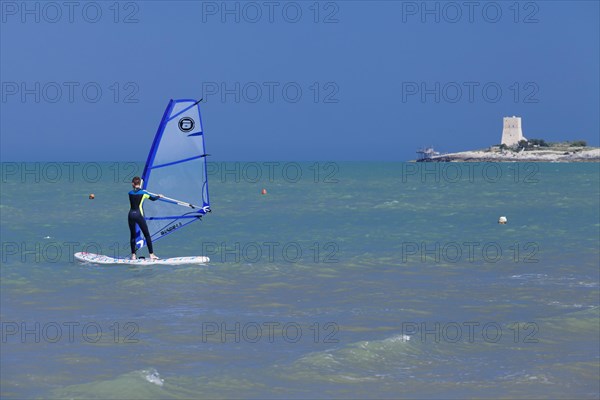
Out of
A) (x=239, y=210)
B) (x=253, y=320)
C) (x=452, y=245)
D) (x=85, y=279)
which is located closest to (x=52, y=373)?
(x=253, y=320)

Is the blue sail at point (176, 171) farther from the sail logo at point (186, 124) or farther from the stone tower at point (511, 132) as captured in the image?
the stone tower at point (511, 132)

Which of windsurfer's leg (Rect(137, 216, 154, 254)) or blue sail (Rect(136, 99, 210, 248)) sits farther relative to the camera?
blue sail (Rect(136, 99, 210, 248))

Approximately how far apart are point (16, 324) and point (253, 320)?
3.13m

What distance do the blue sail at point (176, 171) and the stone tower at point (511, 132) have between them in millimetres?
170290

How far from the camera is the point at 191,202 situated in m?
19.5

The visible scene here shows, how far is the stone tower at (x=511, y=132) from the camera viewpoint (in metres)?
185

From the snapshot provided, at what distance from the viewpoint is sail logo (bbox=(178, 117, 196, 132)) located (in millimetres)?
18828

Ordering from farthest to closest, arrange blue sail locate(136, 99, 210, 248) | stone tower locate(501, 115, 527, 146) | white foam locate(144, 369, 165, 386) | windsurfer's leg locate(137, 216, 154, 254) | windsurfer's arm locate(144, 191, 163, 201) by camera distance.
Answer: stone tower locate(501, 115, 527, 146) → blue sail locate(136, 99, 210, 248) → windsurfer's leg locate(137, 216, 154, 254) → windsurfer's arm locate(144, 191, 163, 201) → white foam locate(144, 369, 165, 386)

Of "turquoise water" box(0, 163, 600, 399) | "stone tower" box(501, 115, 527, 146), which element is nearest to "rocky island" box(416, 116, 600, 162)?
"stone tower" box(501, 115, 527, 146)

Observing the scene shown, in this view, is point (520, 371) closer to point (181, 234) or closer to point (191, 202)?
point (191, 202)

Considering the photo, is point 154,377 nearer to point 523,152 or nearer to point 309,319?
point 309,319

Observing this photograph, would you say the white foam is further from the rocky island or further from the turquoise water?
the rocky island

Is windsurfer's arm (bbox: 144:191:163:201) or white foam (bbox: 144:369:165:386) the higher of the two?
windsurfer's arm (bbox: 144:191:163:201)

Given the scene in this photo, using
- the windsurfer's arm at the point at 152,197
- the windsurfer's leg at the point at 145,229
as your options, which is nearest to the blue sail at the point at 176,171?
the windsurfer's arm at the point at 152,197
